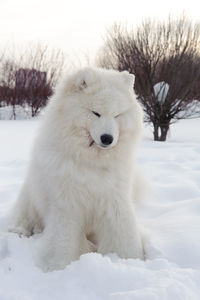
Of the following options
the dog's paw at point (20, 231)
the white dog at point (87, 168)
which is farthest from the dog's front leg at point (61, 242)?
the dog's paw at point (20, 231)

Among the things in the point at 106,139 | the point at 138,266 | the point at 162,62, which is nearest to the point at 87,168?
the point at 106,139

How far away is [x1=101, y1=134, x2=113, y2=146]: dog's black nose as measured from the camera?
1.96 m

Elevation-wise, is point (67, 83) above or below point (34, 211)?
above

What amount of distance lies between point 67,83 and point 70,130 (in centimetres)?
40

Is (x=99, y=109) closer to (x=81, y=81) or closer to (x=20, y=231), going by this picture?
(x=81, y=81)

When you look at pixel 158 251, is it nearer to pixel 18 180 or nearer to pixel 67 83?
pixel 67 83

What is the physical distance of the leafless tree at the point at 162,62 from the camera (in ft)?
28.2

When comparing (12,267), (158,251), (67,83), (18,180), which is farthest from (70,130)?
(18,180)

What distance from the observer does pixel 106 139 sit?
1969mm

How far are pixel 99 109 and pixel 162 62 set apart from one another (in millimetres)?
7637

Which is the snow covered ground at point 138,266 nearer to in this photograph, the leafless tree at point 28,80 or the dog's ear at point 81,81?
the dog's ear at point 81,81

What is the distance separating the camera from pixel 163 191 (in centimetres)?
377

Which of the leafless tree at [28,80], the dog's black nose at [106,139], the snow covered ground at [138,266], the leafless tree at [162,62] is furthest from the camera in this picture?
the leafless tree at [28,80]

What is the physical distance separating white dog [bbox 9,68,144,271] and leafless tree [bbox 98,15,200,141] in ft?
23.3
